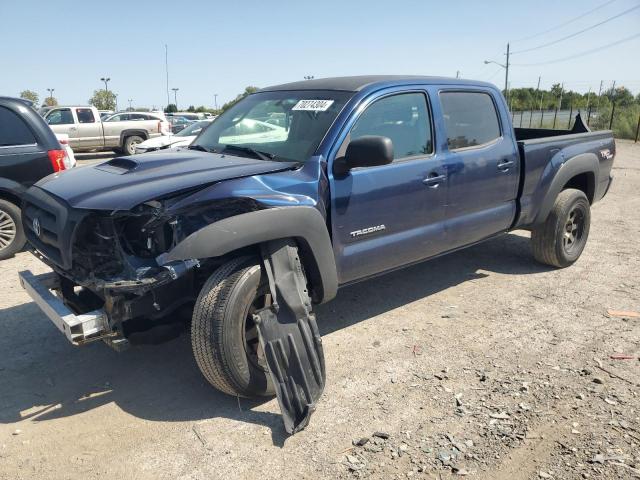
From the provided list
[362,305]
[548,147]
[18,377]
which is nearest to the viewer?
[18,377]

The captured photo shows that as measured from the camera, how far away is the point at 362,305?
468 cm

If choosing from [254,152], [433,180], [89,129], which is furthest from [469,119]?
[89,129]

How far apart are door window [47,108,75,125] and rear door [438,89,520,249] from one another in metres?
15.8

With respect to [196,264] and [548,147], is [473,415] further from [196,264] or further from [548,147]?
[548,147]

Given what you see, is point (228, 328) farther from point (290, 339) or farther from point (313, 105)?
point (313, 105)

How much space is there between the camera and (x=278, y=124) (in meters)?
3.98

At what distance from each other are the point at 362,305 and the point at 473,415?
1.77m

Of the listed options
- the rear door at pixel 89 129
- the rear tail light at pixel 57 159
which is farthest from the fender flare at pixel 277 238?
the rear door at pixel 89 129

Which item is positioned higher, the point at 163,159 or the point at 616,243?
the point at 163,159

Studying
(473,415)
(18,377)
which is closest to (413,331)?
(473,415)

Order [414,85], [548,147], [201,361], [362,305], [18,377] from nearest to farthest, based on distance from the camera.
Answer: [201,361] → [18,377] → [414,85] → [362,305] → [548,147]

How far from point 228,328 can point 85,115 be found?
55.0 ft

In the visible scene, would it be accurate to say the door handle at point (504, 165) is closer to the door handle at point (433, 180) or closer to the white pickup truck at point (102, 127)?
the door handle at point (433, 180)

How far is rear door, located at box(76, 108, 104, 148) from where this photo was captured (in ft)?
56.6
